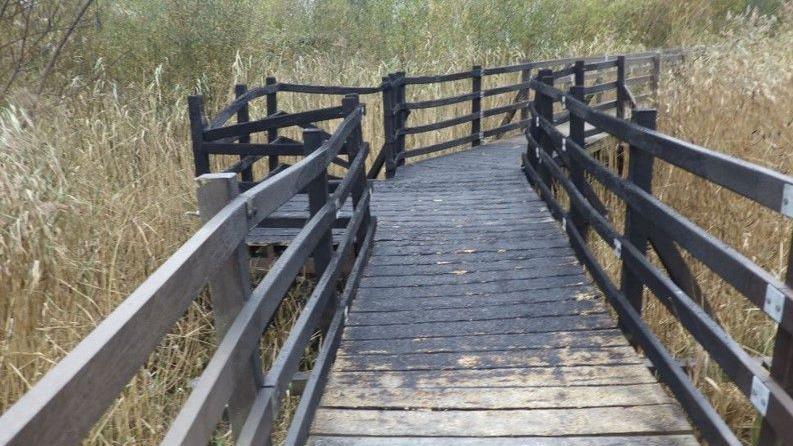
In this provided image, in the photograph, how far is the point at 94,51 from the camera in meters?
9.28

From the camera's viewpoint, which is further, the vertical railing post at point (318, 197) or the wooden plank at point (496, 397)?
the vertical railing post at point (318, 197)

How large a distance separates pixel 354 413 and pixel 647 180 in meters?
1.76

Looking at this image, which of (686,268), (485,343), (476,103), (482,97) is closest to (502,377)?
(485,343)

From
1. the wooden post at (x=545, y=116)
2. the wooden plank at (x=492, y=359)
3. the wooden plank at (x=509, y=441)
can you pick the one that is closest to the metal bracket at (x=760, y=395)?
the wooden plank at (x=509, y=441)

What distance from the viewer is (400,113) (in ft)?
29.9

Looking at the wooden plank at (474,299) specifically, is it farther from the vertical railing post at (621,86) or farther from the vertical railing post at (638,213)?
the vertical railing post at (621,86)

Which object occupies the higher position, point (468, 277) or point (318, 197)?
point (318, 197)

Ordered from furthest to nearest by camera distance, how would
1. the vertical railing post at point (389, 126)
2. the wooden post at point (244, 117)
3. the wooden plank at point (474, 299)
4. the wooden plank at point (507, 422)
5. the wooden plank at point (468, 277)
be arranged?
the vertical railing post at point (389, 126) → the wooden post at point (244, 117) → the wooden plank at point (468, 277) → the wooden plank at point (474, 299) → the wooden plank at point (507, 422)

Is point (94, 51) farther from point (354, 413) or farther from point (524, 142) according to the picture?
point (354, 413)

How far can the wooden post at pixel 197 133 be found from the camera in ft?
20.6

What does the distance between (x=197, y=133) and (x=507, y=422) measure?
436cm

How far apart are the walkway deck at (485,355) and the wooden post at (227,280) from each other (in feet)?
2.37

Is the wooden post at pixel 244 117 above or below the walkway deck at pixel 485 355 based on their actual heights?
above

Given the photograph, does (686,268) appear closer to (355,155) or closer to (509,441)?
(509,441)
